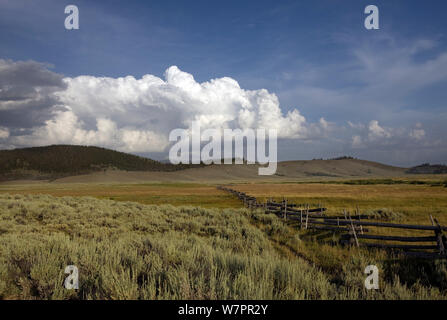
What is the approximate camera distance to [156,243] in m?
8.04

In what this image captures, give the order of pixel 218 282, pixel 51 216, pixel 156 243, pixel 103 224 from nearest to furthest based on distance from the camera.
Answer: pixel 218 282 → pixel 156 243 → pixel 103 224 → pixel 51 216

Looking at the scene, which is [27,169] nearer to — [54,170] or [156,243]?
[54,170]
